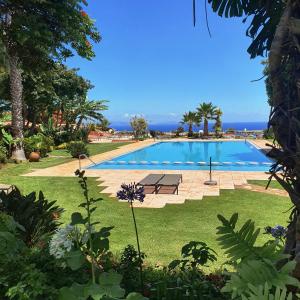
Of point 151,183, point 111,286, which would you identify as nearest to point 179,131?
point 151,183

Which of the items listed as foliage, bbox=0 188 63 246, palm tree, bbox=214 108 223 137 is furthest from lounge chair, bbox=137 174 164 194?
palm tree, bbox=214 108 223 137

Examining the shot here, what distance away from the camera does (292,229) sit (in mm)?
2262

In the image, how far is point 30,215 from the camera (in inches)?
233

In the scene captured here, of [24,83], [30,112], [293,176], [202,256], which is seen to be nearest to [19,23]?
[202,256]

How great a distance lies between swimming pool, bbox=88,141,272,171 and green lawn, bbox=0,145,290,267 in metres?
7.36

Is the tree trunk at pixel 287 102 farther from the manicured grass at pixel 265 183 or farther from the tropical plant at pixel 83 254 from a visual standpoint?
the manicured grass at pixel 265 183

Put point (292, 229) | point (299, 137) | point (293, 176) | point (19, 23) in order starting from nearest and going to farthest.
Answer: point (299, 137) → point (293, 176) → point (292, 229) → point (19, 23)

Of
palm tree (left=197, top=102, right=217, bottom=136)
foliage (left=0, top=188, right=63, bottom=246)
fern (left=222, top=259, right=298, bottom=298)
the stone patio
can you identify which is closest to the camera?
fern (left=222, top=259, right=298, bottom=298)

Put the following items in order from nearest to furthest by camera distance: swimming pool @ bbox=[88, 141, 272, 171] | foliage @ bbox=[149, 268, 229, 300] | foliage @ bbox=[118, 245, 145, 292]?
foliage @ bbox=[149, 268, 229, 300] → foliage @ bbox=[118, 245, 145, 292] → swimming pool @ bbox=[88, 141, 272, 171]

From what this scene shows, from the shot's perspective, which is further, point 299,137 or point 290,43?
point 290,43

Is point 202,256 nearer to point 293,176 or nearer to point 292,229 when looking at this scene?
point 292,229

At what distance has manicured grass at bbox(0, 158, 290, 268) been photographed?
22.8ft

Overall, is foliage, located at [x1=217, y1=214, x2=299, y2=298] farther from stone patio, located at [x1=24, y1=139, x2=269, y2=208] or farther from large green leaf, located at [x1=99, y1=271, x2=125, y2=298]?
stone patio, located at [x1=24, y1=139, x2=269, y2=208]

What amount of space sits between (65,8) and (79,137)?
90.5 feet
